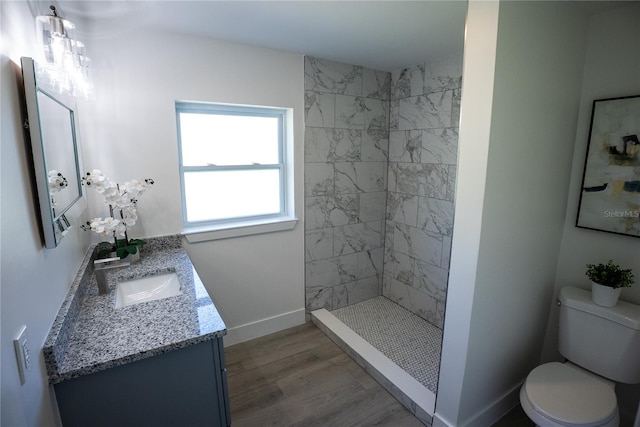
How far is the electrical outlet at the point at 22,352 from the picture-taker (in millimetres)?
864

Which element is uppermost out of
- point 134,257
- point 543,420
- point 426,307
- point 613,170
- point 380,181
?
point 613,170

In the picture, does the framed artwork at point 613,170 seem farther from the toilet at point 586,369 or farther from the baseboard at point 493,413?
the baseboard at point 493,413

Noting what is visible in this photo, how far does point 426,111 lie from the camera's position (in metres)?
2.83

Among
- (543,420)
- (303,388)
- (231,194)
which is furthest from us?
(231,194)

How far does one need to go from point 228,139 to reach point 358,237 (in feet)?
5.14

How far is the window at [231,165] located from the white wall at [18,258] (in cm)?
130

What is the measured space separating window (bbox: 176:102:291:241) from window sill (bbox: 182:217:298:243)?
0.07 feet

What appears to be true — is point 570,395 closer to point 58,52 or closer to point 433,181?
point 433,181

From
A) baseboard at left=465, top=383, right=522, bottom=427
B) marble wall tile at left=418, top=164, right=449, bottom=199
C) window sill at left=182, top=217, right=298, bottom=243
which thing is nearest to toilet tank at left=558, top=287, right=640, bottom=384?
baseboard at left=465, top=383, right=522, bottom=427

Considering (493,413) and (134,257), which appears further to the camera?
(134,257)

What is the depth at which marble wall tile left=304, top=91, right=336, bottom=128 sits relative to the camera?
272cm

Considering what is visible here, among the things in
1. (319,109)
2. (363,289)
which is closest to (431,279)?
(363,289)

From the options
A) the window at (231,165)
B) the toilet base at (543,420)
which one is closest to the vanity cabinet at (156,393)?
the window at (231,165)

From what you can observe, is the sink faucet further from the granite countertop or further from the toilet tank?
the toilet tank
